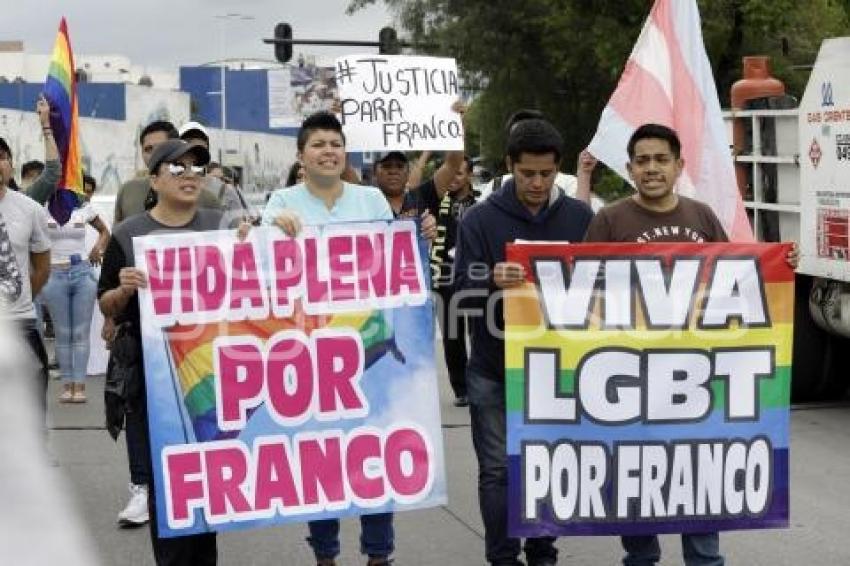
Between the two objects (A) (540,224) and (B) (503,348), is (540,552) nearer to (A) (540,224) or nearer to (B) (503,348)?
(B) (503,348)

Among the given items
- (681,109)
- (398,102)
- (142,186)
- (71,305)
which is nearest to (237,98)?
(71,305)

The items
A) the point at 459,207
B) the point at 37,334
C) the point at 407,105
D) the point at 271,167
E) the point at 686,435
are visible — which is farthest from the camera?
the point at 271,167

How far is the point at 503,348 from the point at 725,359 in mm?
840

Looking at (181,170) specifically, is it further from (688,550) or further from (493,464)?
(688,550)

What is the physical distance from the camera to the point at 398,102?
10.1 m

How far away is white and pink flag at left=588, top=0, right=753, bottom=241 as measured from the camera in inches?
279

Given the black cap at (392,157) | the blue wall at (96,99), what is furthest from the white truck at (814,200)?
the blue wall at (96,99)

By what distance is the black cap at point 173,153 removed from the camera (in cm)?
573

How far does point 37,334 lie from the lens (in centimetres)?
740

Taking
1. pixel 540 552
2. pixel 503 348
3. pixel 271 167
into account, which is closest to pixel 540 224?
pixel 503 348

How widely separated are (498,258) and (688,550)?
1316 mm

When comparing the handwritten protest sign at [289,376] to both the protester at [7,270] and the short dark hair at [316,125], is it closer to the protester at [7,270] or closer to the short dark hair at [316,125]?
the short dark hair at [316,125]

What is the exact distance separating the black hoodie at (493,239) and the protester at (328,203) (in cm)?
39

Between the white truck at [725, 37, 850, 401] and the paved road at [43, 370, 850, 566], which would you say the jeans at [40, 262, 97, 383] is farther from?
the white truck at [725, 37, 850, 401]
